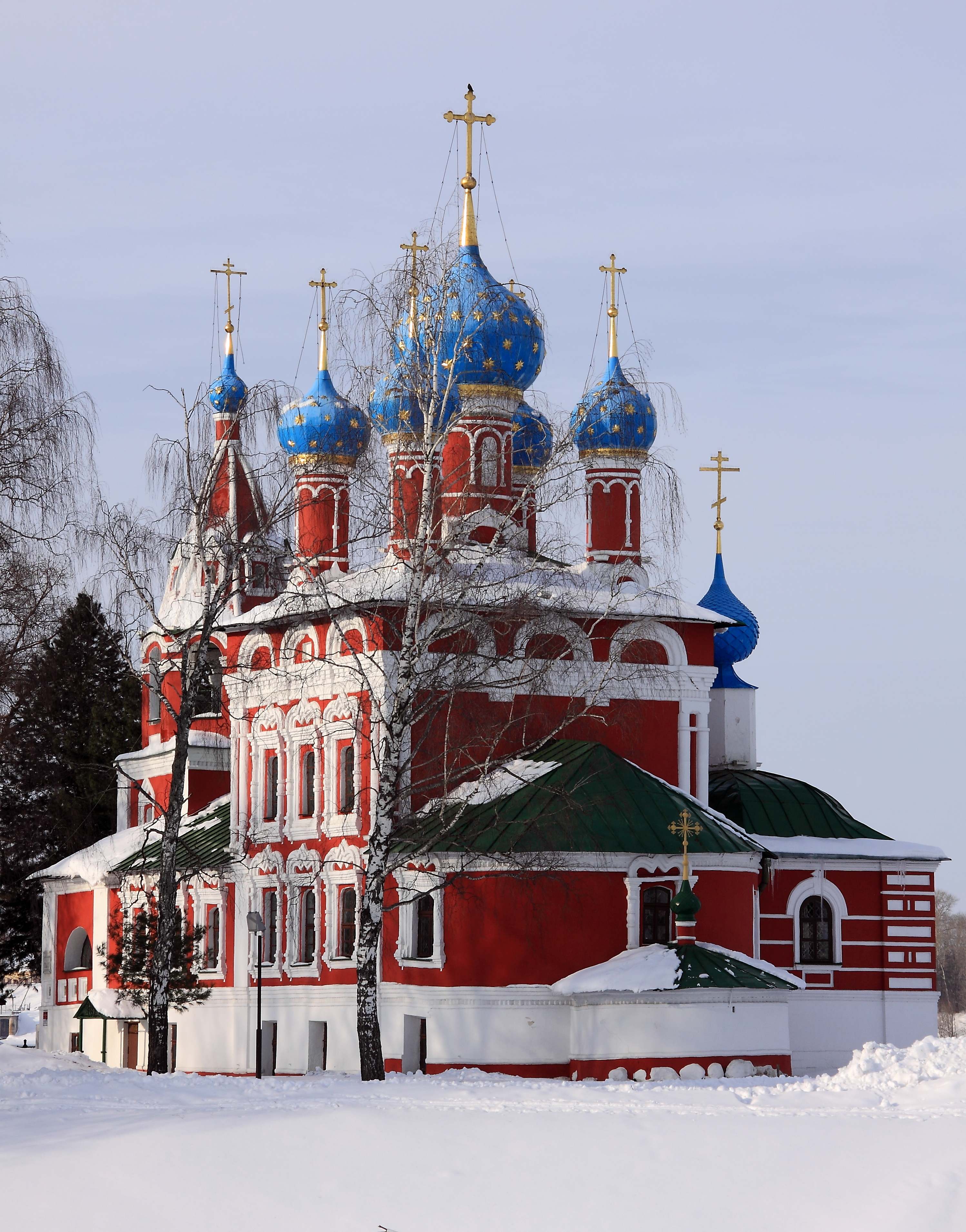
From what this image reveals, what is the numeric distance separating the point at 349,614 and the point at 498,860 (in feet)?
15.0

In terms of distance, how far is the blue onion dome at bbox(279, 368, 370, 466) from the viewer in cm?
3197

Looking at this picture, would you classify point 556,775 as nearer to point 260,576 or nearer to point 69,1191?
point 260,576

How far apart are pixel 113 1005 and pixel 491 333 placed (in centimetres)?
1249

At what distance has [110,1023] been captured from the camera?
109 feet

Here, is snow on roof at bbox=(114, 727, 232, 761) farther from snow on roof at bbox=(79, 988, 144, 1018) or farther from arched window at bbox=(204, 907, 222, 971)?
arched window at bbox=(204, 907, 222, 971)

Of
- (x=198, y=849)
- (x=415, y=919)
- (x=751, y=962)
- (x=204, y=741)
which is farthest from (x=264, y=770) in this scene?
(x=751, y=962)

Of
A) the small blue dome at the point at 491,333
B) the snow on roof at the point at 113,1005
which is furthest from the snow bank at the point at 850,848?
the snow on roof at the point at 113,1005

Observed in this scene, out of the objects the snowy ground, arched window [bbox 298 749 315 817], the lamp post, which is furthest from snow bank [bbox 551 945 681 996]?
the snowy ground

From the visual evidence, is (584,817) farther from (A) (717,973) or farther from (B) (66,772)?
(B) (66,772)

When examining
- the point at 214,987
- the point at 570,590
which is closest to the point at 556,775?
the point at 570,590

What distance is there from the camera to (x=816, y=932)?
30703 mm

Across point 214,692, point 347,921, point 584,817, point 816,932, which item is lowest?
point 816,932

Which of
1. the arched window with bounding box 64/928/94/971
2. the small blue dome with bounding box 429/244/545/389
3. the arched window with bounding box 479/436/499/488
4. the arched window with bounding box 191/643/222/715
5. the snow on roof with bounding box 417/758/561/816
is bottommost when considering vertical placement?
the arched window with bounding box 64/928/94/971

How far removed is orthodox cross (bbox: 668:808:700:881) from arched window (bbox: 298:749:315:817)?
5362 millimetres
